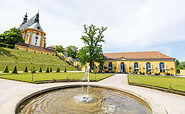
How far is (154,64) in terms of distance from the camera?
30.1 meters

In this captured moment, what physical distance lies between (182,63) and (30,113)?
291 feet

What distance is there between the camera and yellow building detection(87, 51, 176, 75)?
28469 mm

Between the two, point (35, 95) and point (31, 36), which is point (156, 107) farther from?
point (31, 36)

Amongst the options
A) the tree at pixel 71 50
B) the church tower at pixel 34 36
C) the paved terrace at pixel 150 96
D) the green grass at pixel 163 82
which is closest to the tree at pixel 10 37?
the church tower at pixel 34 36

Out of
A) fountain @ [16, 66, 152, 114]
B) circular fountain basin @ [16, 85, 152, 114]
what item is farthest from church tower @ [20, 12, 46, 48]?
fountain @ [16, 66, 152, 114]

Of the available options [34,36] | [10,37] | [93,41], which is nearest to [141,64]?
[93,41]

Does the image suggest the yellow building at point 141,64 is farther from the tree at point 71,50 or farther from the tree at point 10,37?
the tree at point 10,37

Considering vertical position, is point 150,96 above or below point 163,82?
above

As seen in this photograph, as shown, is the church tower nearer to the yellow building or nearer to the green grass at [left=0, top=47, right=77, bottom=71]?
the green grass at [left=0, top=47, right=77, bottom=71]

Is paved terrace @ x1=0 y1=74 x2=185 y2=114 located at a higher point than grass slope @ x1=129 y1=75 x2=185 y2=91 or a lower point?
higher

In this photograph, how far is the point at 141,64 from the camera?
31.7m

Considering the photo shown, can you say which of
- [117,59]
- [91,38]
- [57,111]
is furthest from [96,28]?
[57,111]

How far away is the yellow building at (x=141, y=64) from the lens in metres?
28.5

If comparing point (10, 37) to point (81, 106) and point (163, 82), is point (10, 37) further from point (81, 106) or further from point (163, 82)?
point (163, 82)
